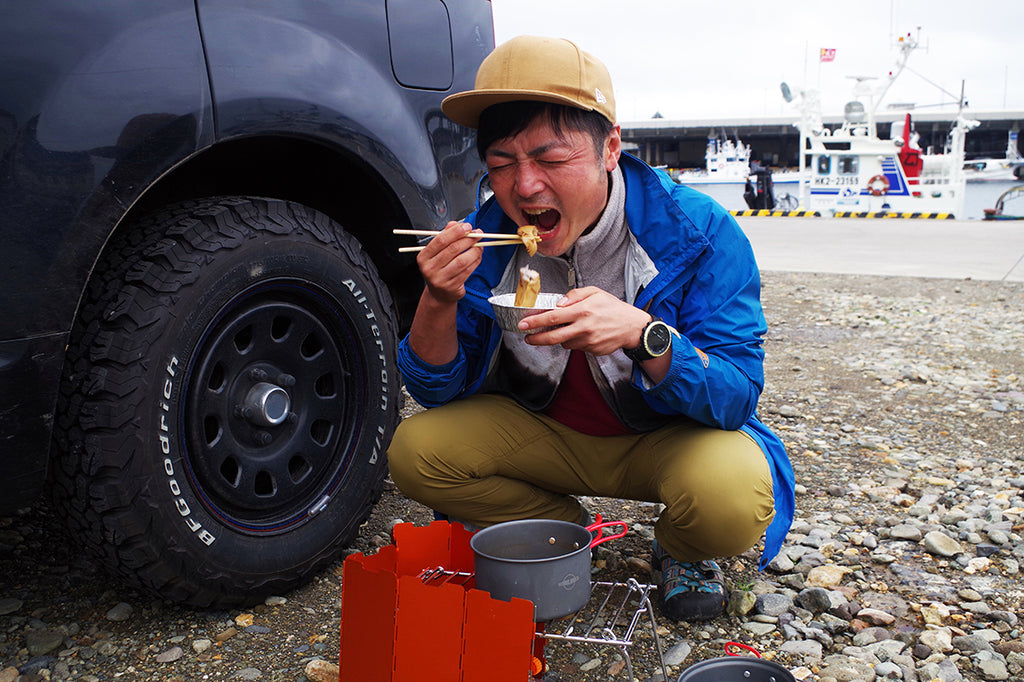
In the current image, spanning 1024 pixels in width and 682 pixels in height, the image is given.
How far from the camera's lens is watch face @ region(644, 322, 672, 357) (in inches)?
73.9

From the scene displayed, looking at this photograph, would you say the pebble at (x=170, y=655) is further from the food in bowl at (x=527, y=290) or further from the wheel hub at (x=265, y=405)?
the food in bowl at (x=527, y=290)

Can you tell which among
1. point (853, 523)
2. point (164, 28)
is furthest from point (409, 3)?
point (853, 523)

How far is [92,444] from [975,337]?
240 inches

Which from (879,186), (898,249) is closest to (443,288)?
(898,249)

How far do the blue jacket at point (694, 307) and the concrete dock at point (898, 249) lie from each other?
8.05m

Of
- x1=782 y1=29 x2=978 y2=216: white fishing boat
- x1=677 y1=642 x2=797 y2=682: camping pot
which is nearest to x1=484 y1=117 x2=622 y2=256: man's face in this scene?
x1=677 y1=642 x2=797 y2=682: camping pot

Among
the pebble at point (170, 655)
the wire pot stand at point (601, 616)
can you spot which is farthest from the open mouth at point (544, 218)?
the pebble at point (170, 655)

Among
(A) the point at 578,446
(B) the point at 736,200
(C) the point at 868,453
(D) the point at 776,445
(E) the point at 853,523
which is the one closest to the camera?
(D) the point at 776,445

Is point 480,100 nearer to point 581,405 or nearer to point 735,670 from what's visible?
point 581,405

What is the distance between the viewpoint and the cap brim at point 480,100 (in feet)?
6.36

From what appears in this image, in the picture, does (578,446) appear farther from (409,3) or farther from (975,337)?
(975,337)

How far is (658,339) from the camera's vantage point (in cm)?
189

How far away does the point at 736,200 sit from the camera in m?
35.9

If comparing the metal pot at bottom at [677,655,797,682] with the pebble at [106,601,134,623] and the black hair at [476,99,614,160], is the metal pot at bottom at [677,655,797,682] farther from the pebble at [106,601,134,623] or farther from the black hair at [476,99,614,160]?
the pebble at [106,601,134,623]
